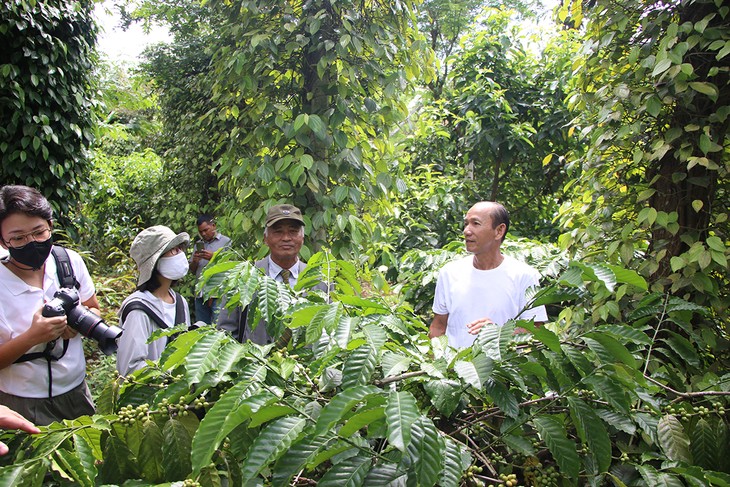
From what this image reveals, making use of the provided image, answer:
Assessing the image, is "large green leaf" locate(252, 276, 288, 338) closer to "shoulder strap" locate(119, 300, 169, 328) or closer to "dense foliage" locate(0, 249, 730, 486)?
"dense foliage" locate(0, 249, 730, 486)

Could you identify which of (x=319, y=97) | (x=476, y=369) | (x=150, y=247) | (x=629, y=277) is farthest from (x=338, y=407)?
(x=319, y=97)

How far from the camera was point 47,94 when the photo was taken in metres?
4.81

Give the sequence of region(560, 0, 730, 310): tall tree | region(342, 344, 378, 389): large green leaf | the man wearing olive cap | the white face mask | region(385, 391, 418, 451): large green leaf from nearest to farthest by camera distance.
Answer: region(385, 391, 418, 451): large green leaf
region(342, 344, 378, 389): large green leaf
region(560, 0, 730, 310): tall tree
the white face mask
the man wearing olive cap

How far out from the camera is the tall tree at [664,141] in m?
2.11

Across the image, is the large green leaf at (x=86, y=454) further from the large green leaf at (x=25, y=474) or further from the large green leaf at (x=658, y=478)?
the large green leaf at (x=658, y=478)

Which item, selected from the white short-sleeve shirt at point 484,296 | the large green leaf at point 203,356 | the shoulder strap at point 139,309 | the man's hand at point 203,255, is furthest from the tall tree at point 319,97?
the large green leaf at point 203,356

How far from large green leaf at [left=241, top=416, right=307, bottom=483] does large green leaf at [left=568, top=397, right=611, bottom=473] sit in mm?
543

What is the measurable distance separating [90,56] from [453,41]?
10.5m

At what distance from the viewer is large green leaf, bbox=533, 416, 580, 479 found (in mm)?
1041

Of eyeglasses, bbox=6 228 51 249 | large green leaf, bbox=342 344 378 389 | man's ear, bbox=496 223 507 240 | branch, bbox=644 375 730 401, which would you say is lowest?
branch, bbox=644 375 730 401

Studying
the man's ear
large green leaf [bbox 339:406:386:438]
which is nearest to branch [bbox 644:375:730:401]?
large green leaf [bbox 339:406:386:438]

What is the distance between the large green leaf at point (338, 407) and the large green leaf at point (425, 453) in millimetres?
101

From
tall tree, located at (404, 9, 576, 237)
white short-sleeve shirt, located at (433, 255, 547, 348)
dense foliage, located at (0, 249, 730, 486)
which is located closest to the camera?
dense foliage, located at (0, 249, 730, 486)

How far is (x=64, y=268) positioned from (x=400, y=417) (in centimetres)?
213
